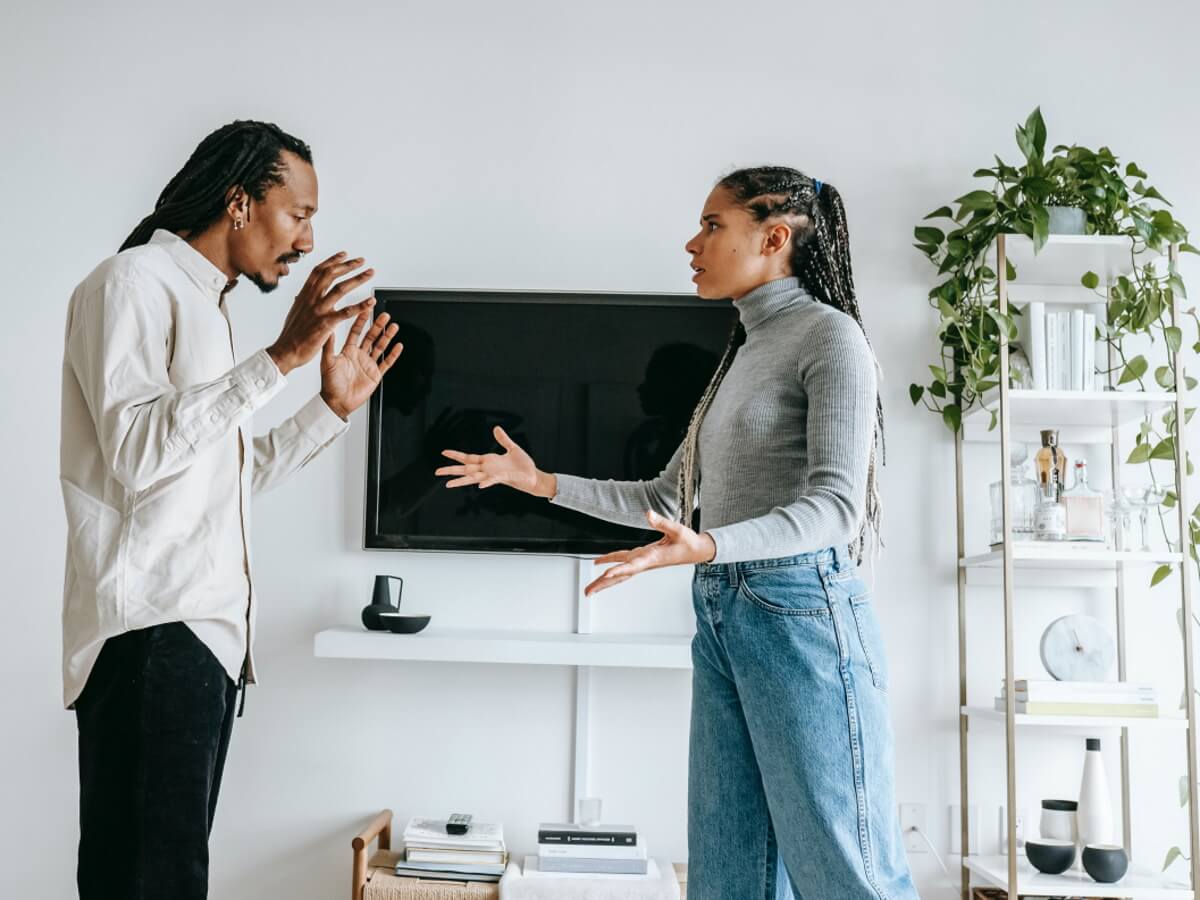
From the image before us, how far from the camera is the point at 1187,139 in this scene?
3025 millimetres

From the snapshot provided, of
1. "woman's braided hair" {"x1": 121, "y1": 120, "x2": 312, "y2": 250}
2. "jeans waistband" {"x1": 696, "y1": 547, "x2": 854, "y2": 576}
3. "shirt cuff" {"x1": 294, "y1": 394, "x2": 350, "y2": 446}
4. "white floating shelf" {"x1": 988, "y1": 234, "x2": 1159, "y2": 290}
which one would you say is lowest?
"jeans waistband" {"x1": 696, "y1": 547, "x2": 854, "y2": 576}

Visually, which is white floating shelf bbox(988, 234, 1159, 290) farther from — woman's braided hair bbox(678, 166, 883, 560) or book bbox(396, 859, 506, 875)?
book bbox(396, 859, 506, 875)

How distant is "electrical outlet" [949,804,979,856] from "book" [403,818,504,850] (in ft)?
3.60

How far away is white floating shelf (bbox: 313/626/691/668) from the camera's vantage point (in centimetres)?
261

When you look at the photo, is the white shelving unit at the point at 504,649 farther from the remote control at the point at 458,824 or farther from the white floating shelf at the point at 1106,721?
the white floating shelf at the point at 1106,721

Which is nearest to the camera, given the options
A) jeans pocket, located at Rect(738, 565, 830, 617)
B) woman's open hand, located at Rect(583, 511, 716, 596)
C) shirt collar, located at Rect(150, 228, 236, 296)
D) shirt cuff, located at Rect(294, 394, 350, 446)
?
woman's open hand, located at Rect(583, 511, 716, 596)

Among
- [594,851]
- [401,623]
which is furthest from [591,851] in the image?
[401,623]

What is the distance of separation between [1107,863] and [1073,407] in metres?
1.01

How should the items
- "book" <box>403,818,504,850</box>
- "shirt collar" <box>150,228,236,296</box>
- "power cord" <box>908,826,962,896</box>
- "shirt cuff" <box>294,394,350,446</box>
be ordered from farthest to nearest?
1. "power cord" <box>908,826,962,896</box>
2. "book" <box>403,818,504,850</box>
3. "shirt cuff" <box>294,394,350,446</box>
4. "shirt collar" <box>150,228,236,296</box>

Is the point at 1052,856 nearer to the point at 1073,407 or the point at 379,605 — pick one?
the point at 1073,407

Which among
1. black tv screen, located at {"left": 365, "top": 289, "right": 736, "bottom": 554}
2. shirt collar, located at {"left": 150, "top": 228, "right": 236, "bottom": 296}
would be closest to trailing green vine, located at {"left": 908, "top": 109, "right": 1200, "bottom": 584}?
black tv screen, located at {"left": 365, "top": 289, "right": 736, "bottom": 554}

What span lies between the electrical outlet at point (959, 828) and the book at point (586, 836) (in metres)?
0.81

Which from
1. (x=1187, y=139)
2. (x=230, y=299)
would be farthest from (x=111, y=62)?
(x=1187, y=139)

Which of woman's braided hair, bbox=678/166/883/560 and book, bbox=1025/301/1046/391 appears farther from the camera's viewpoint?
book, bbox=1025/301/1046/391
